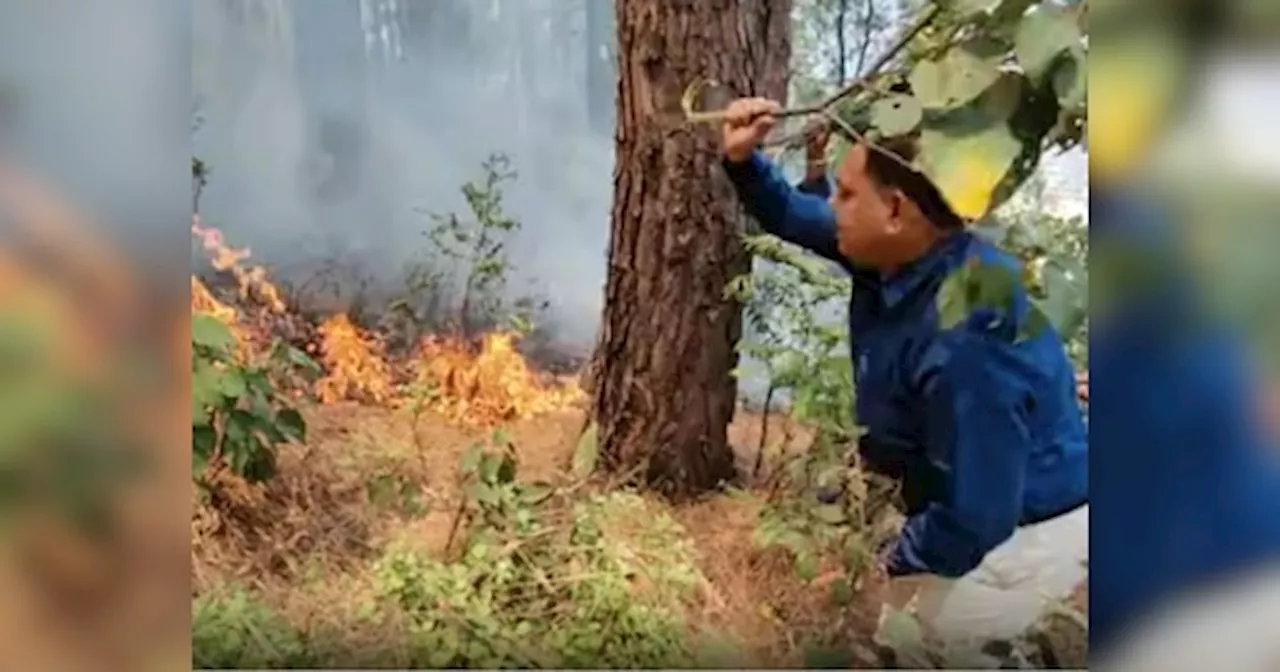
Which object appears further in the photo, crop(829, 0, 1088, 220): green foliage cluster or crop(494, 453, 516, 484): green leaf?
crop(494, 453, 516, 484): green leaf

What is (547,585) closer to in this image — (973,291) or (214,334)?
(214,334)

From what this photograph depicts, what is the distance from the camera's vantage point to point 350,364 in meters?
1.50

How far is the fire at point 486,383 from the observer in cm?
150

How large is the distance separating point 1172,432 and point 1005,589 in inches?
13.1

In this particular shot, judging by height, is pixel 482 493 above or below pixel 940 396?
below

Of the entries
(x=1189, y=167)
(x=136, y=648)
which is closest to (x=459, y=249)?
(x=136, y=648)

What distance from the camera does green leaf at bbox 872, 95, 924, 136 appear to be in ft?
4.76

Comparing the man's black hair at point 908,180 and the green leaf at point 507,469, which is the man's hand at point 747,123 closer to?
the man's black hair at point 908,180

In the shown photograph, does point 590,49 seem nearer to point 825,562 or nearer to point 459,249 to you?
point 459,249

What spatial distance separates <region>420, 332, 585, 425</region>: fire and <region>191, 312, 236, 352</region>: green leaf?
0.67 ft

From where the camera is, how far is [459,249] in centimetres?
149

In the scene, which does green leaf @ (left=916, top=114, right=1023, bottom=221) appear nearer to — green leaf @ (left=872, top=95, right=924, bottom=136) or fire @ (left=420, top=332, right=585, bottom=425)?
green leaf @ (left=872, top=95, right=924, bottom=136)

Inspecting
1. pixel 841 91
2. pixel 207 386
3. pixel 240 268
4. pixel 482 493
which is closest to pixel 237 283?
pixel 240 268

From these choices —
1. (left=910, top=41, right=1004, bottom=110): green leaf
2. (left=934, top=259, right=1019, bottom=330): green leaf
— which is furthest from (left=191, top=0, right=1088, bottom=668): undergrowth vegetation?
(left=910, top=41, right=1004, bottom=110): green leaf
